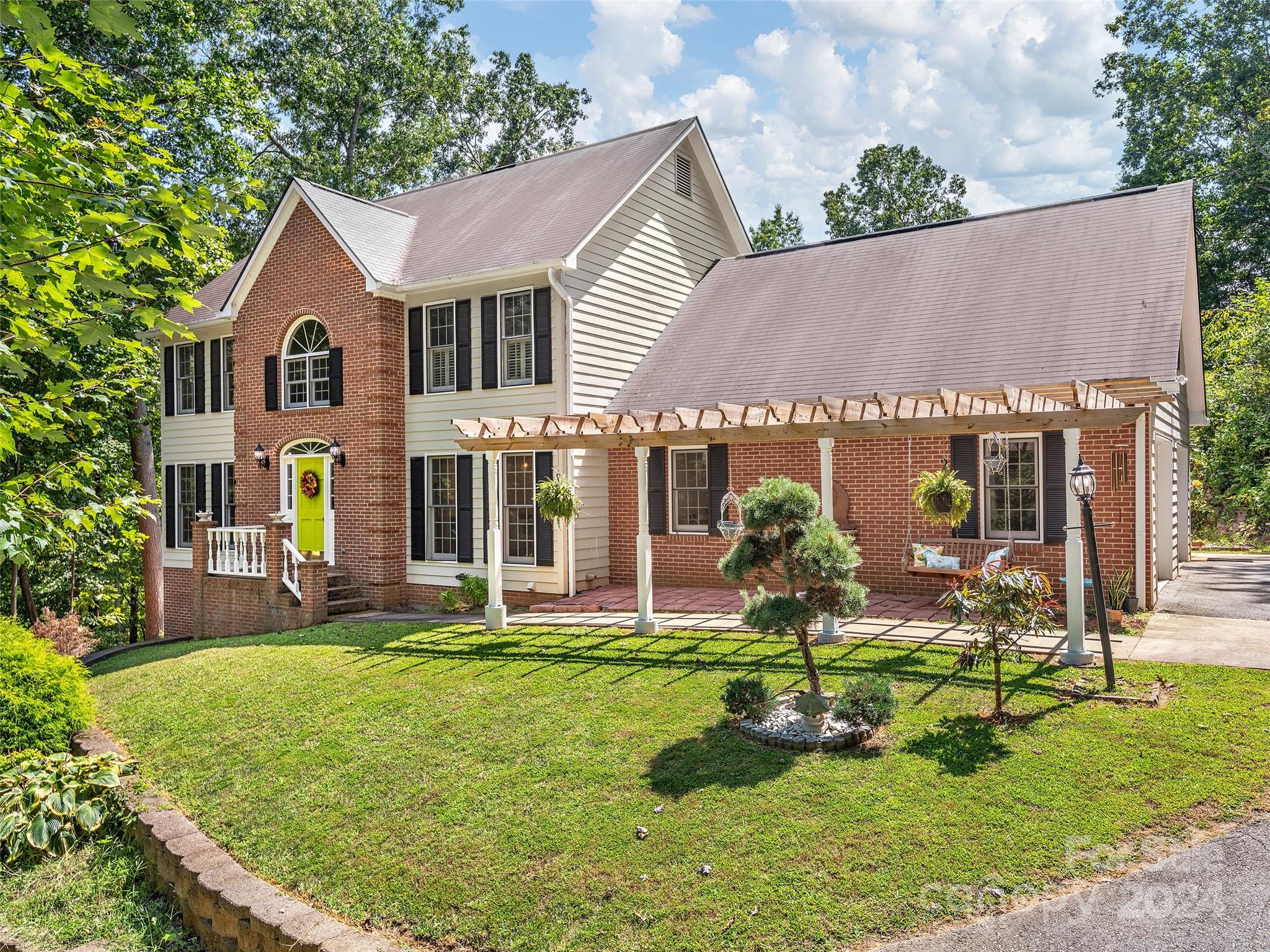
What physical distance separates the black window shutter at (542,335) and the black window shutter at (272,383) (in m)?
5.95

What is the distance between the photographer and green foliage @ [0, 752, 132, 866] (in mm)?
6352

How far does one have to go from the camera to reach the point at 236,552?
15.8 meters

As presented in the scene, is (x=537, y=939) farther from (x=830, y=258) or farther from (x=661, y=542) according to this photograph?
(x=830, y=258)

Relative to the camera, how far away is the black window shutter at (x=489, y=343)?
47.7ft

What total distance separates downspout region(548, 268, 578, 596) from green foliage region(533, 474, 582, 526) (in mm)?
1025

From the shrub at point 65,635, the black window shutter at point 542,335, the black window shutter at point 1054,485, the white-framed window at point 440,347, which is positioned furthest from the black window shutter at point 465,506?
the black window shutter at point 1054,485

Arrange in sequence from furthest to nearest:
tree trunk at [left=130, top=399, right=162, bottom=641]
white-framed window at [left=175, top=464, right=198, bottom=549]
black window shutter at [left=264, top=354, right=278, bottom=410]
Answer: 1. tree trunk at [left=130, top=399, right=162, bottom=641]
2. white-framed window at [left=175, top=464, right=198, bottom=549]
3. black window shutter at [left=264, top=354, right=278, bottom=410]

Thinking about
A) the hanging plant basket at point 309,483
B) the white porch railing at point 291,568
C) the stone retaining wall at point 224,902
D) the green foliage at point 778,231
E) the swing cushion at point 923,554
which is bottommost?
the stone retaining wall at point 224,902

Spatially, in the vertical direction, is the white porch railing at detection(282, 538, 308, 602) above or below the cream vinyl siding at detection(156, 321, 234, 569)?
below

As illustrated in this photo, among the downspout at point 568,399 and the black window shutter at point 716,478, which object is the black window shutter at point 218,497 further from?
the black window shutter at point 716,478

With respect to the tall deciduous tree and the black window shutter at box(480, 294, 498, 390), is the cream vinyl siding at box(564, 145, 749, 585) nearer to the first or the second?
the black window shutter at box(480, 294, 498, 390)

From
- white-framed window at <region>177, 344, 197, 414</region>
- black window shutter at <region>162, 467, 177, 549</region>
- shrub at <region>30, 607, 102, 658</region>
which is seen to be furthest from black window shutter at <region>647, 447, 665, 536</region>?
black window shutter at <region>162, 467, 177, 549</region>

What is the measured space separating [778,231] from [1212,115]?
15.4 metres

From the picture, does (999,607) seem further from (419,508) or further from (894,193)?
(894,193)
